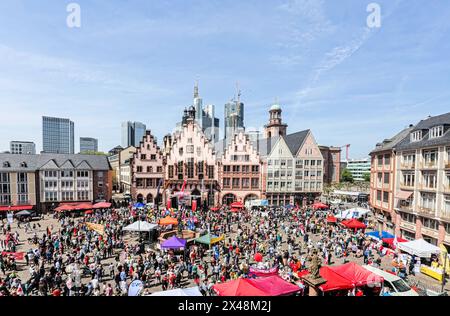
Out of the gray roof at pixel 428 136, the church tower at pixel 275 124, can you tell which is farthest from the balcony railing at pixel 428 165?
the church tower at pixel 275 124

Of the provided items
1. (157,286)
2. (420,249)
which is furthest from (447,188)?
(157,286)

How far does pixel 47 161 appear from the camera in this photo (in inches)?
2021

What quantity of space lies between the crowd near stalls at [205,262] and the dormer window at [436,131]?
13.5 metres

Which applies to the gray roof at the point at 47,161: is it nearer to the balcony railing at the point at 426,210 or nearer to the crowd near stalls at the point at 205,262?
the crowd near stalls at the point at 205,262

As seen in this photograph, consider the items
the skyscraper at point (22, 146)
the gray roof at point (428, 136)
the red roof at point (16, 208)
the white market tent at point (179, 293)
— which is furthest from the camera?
the skyscraper at point (22, 146)

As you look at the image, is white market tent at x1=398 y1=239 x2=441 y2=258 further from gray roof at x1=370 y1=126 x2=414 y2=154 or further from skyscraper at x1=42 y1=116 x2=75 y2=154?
skyscraper at x1=42 y1=116 x2=75 y2=154

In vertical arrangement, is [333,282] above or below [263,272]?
above

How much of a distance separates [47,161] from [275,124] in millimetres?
59973

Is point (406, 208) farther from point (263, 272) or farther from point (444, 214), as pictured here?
point (263, 272)

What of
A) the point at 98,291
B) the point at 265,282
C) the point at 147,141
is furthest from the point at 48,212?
the point at 265,282

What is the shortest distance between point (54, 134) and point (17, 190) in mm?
145562

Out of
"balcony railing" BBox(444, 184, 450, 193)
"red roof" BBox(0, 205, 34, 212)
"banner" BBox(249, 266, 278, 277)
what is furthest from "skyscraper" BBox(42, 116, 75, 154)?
"balcony railing" BBox(444, 184, 450, 193)

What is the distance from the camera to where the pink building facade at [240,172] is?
5600 centimetres
